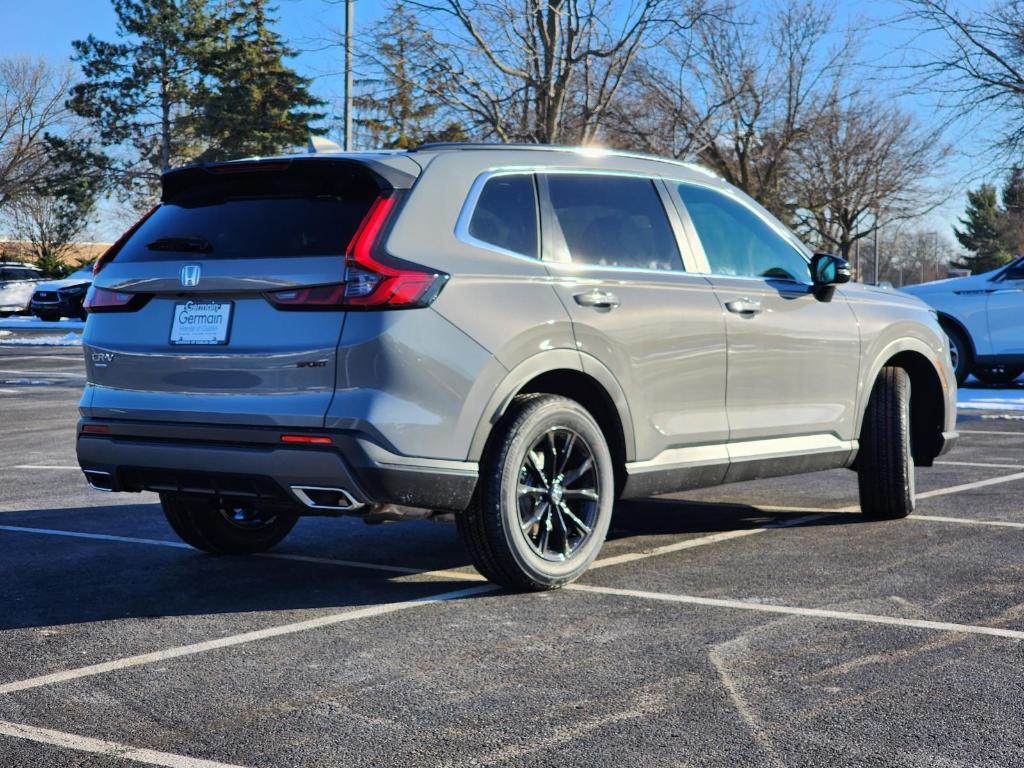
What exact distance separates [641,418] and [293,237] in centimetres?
173

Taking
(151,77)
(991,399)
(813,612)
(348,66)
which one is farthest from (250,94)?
(813,612)

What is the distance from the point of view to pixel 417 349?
5.09m

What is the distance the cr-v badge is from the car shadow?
4.17 ft

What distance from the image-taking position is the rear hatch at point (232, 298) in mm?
5129

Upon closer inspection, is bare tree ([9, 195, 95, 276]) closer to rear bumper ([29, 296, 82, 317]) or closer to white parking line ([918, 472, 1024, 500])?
rear bumper ([29, 296, 82, 317])

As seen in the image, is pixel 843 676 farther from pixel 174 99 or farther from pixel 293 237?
pixel 174 99

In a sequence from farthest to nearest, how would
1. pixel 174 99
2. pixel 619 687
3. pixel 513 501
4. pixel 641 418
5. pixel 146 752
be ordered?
1. pixel 174 99
2. pixel 641 418
3. pixel 513 501
4. pixel 619 687
5. pixel 146 752

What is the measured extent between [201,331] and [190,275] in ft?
0.75

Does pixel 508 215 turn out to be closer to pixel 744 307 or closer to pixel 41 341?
pixel 744 307

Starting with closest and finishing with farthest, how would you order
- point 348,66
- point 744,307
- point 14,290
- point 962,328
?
point 744,307 < point 962,328 < point 348,66 < point 14,290

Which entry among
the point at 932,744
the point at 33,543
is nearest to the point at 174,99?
the point at 33,543

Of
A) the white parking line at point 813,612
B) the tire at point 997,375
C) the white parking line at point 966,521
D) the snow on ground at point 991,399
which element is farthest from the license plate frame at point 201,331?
the tire at point 997,375

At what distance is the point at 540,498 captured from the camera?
18.6 feet

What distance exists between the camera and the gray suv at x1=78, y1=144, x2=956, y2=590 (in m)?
5.10
